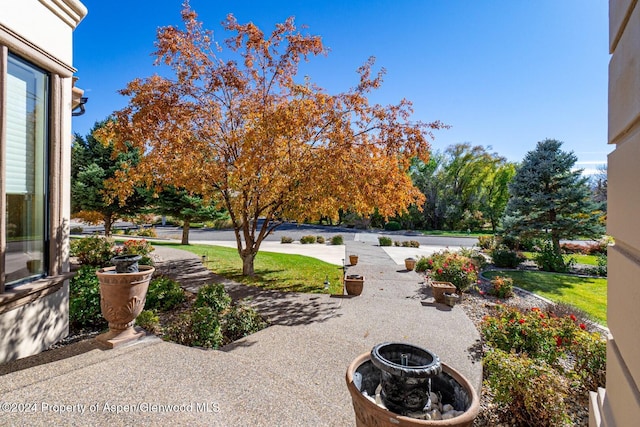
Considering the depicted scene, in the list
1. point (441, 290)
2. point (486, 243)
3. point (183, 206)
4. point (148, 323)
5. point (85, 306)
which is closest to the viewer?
point (148, 323)

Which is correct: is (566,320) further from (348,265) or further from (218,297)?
(348,265)

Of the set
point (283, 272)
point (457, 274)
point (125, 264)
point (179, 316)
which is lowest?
point (283, 272)

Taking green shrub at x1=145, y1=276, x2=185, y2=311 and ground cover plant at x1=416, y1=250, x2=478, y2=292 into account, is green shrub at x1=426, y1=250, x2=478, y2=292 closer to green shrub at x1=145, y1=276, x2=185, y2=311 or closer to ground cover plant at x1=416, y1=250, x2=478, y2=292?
ground cover plant at x1=416, y1=250, x2=478, y2=292

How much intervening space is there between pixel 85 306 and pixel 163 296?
1486mm

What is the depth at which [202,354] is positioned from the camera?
14.3ft

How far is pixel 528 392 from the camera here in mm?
3494

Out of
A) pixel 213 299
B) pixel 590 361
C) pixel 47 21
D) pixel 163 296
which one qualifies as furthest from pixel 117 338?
pixel 590 361

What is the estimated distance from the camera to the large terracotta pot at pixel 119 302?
14.5 ft

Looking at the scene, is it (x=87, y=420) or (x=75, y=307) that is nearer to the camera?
(x=87, y=420)

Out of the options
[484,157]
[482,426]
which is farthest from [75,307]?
[484,157]

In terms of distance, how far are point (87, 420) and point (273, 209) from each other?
733 centimetres

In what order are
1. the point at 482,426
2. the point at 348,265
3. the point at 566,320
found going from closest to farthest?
the point at 482,426 → the point at 566,320 → the point at 348,265

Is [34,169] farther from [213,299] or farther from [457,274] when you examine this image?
[457,274]

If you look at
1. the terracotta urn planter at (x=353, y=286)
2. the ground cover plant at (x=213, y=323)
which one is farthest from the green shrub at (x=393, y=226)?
the ground cover plant at (x=213, y=323)
